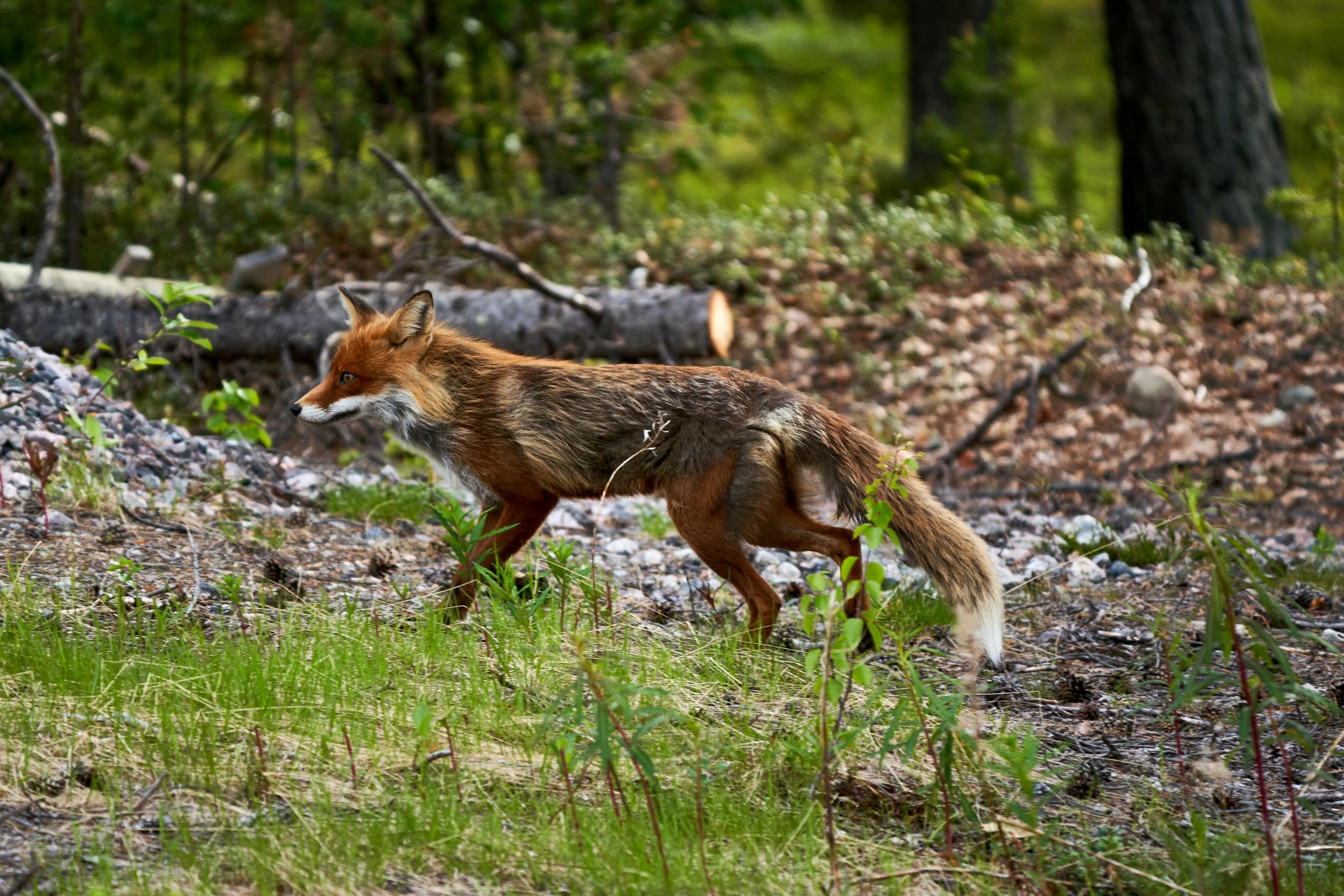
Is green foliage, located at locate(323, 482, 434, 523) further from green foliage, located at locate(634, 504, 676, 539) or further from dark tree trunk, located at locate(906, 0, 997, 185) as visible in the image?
dark tree trunk, located at locate(906, 0, 997, 185)

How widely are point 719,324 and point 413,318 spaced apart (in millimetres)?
5216

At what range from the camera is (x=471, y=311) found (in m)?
10.4

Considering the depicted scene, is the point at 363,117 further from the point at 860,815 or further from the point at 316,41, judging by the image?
the point at 860,815

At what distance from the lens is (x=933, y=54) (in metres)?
16.5

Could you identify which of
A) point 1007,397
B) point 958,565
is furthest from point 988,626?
point 1007,397

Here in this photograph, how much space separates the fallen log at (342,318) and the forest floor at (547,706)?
2.41m

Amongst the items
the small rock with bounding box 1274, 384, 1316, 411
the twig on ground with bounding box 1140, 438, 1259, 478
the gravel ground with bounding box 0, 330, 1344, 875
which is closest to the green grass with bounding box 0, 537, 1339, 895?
the gravel ground with bounding box 0, 330, 1344, 875

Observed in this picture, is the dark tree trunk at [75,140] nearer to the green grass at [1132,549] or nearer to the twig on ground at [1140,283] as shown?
the green grass at [1132,549]

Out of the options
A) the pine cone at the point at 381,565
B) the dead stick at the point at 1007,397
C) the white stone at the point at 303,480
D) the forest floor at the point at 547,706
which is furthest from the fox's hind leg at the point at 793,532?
the dead stick at the point at 1007,397

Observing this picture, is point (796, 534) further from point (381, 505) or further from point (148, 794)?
point (381, 505)

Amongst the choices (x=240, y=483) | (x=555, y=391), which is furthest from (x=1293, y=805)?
(x=240, y=483)

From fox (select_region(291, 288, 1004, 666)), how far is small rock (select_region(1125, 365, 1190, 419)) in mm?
5437

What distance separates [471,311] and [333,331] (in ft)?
3.93

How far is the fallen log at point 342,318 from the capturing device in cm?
987
